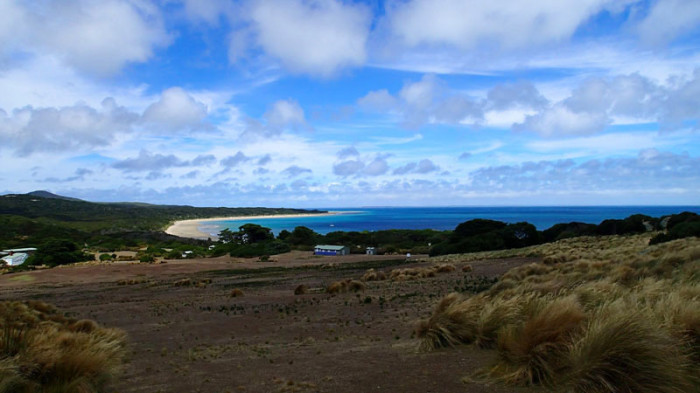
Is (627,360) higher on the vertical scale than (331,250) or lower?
higher

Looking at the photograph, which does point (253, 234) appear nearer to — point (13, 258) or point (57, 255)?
point (57, 255)

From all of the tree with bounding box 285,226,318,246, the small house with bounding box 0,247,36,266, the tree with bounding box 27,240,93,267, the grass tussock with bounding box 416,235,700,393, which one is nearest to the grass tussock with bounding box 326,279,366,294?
the grass tussock with bounding box 416,235,700,393

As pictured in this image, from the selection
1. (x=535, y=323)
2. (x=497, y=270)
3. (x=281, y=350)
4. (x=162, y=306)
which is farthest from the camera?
(x=497, y=270)

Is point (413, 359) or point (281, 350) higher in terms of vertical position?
point (413, 359)

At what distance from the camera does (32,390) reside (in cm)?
510

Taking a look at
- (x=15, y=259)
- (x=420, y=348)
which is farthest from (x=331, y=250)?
(x=420, y=348)

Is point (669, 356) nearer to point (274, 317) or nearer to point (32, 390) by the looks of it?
point (32, 390)

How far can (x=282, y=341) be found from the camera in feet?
35.9

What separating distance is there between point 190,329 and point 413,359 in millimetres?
8989

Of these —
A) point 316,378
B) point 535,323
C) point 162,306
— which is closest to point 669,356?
point 535,323

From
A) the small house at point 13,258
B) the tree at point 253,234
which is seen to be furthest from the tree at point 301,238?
the small house at point 13,258

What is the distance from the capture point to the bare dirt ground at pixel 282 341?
251 inches

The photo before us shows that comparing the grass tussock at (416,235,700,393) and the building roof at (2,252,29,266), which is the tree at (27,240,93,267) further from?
the grass tussock at (416,235,700,393)

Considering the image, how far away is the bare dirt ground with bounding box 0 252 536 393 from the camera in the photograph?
6.38m
